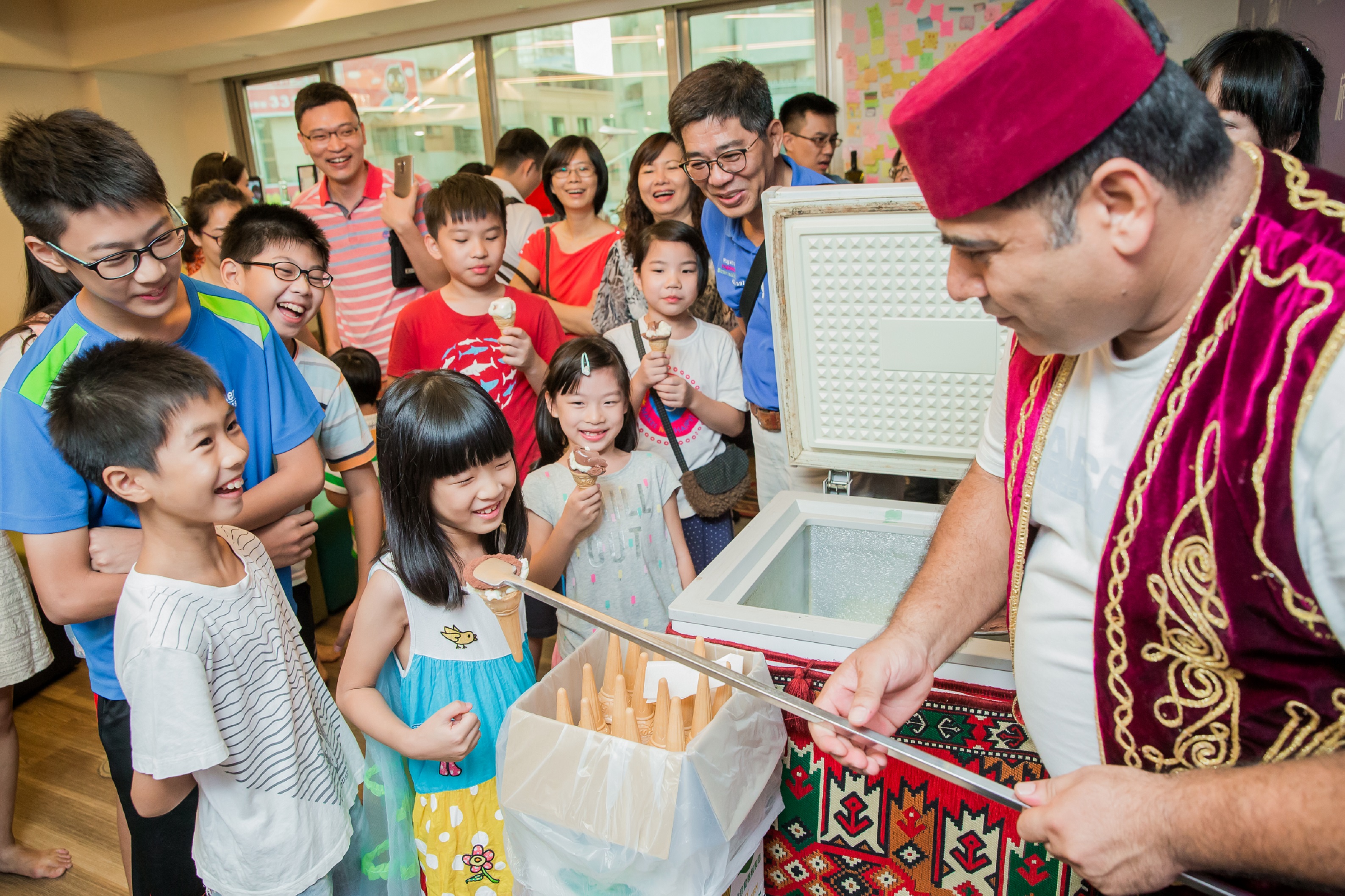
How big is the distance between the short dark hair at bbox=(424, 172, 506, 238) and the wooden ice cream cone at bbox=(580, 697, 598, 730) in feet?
5.17

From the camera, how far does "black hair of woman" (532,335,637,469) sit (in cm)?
188

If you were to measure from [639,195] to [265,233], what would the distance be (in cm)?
120

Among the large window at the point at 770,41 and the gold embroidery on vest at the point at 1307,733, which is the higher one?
the large window at the point at 770,41

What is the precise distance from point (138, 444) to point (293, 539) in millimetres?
387

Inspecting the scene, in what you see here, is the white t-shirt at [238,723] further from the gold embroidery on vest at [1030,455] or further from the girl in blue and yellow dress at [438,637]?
the gold embroidery on vest at [1030,455]

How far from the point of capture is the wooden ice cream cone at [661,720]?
1.02 m

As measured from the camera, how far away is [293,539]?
1.53m

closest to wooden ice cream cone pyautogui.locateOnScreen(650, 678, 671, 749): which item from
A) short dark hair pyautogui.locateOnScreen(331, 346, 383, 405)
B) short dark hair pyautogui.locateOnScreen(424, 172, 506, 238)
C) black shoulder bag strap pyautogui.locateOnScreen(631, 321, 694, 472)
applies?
black shoulder bag strap pyautogui.locateOnScreen(631, 321, 694, 472)

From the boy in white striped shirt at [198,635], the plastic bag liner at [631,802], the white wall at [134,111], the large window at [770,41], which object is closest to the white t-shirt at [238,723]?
the boy in white striped shirt at [198,635]

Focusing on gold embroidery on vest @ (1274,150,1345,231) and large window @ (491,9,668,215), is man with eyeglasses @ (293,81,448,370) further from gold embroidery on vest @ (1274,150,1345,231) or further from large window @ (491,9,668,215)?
large window @ (491,9,668,215)

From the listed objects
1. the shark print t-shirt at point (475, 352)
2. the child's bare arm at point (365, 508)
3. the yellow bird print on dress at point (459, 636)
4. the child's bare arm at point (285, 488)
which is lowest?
the yellow bird print on dress at point (459, 636)

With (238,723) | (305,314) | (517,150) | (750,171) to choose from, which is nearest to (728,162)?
(750,171)

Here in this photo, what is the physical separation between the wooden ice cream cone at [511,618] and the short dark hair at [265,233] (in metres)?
1.12

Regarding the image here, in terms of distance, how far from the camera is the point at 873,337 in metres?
1.60
